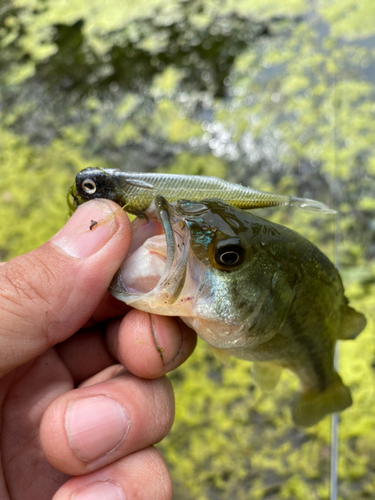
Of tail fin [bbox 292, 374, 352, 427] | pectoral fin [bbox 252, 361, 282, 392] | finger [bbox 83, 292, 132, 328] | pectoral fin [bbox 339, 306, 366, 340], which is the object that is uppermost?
finger [bbox 83, 292, 132, 328]

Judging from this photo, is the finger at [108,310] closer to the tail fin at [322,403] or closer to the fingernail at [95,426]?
the fingernail at [95,426]

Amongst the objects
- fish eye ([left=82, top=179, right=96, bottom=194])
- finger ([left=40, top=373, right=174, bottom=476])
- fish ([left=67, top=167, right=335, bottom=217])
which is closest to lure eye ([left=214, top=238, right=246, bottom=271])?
fish ([left=67, top=167, right=335, bottom=217])

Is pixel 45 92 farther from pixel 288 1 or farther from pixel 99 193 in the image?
pixel 99 193

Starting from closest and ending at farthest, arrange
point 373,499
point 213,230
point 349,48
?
point 213,230
point 373,499
point 349,48

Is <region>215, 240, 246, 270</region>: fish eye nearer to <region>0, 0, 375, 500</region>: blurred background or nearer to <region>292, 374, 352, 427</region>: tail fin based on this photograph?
<region>292, 374, 352, 427</region>: tail fin

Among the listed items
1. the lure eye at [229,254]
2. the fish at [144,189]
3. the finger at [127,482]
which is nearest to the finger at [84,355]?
the finger at [127,482]

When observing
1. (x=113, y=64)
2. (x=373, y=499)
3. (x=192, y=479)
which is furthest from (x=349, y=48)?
(x=192, y=479)

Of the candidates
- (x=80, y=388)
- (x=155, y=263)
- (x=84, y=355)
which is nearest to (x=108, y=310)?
(x=84, y=355)
